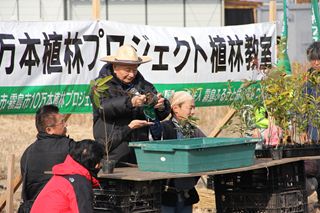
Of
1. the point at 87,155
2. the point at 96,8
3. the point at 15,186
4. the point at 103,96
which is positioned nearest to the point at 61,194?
the point at 87,155

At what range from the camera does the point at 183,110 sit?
7422mm

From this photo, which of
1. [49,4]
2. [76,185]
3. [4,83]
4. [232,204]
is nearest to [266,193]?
[232,204]

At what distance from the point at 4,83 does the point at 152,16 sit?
26.1 m

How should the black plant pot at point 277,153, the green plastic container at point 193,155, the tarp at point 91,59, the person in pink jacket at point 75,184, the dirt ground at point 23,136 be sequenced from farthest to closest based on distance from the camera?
the dirt ground at point 23,136 < the tarp at point 91,59 < the black plant pot at point 277,153 < the green plastic container at point 193,155 < the person in pink jacket at point 75,184

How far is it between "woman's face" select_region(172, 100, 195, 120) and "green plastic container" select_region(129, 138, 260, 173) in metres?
0.61

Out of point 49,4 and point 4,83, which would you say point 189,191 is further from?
point 49,4

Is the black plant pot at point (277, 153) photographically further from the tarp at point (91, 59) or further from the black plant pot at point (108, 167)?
the tarp at point (91, 59)

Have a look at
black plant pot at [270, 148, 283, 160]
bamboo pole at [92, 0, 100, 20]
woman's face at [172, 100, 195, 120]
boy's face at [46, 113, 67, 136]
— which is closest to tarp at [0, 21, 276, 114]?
bamboo pole at [92, 0, 100, 20]

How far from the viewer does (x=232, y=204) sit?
7422 millimetres

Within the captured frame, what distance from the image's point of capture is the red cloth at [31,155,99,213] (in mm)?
5855

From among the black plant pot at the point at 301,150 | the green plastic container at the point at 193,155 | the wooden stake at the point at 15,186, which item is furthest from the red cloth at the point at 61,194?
the wooden stake at the point at 15,186

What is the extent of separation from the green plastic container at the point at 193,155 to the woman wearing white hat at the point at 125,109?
381 millimetres

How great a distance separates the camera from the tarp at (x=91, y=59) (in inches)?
340

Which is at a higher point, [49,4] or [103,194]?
[49,4]
